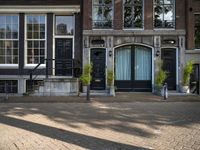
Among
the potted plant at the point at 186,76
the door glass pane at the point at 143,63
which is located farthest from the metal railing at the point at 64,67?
the potted plant at the point at 186,76

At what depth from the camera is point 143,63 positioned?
24531 mm

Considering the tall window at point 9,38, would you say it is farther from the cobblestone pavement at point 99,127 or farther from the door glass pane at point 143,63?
the cobblestone pavement at point 99,127

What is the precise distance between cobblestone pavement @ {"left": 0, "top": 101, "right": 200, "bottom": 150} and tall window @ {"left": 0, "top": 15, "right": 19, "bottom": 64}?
9729 mm

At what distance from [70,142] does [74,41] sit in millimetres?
15971

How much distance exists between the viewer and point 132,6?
24422 millimetres

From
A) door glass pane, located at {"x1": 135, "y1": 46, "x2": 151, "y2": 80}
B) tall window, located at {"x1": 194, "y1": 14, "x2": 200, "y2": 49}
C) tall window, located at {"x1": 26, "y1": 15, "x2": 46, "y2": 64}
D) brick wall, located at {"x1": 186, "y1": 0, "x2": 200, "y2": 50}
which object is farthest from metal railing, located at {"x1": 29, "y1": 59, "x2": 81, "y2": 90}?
tall window, located at {"x1": 194, "y1": 14, "x2": 200, "y2": 49}

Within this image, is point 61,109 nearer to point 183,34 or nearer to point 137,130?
point 137,130

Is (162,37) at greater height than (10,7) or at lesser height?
lesser

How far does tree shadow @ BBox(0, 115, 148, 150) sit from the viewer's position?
920 centimetres

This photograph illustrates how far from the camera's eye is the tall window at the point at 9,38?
2528 centimetres

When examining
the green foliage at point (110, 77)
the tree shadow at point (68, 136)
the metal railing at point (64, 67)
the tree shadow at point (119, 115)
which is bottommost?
the tree shadow at point (68, 136)

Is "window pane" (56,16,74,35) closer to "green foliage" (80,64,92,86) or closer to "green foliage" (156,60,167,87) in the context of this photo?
"green foliage" (80,64,92,86)

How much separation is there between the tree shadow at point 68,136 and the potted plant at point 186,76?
42.5ft

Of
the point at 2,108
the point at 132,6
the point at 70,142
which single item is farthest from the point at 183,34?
the point at 70,142
